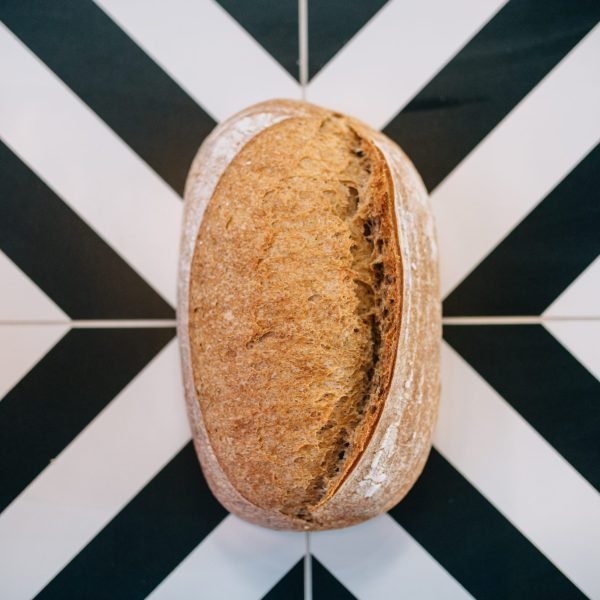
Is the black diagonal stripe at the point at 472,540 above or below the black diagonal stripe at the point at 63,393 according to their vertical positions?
above

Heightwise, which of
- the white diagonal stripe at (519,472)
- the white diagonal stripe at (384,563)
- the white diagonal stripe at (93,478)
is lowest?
the white diagonal stripe at (93,478)

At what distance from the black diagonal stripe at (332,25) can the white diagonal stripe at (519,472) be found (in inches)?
24.7

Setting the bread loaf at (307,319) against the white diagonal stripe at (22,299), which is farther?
the white diagonal stripe at (22,299)

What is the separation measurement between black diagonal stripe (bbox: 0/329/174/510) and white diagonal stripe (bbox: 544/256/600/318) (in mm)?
761

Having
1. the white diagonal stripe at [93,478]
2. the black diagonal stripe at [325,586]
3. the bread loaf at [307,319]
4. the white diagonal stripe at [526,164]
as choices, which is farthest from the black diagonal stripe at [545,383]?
the white diagonal stripe at [93,478]

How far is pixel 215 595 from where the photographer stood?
0.98 meters

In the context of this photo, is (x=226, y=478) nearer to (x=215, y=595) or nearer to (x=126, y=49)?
(x=215, y=595)

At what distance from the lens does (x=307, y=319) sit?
0.71m

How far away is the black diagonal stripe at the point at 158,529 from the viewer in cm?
98

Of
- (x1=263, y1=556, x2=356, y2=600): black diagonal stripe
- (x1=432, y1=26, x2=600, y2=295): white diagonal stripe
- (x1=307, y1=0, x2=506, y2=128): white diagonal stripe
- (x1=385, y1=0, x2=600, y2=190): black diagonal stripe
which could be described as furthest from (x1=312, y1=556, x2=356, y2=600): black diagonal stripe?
(x1=307, y1=0, x2=506, y2=128): white diagonal stripe

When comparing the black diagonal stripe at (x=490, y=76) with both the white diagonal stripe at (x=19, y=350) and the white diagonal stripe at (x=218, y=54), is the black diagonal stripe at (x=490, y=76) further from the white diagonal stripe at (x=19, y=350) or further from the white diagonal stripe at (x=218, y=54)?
the white diagonal stripe at (x=19, y=350)

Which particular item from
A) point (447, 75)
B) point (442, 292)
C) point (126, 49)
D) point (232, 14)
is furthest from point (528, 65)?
point (126, 49)

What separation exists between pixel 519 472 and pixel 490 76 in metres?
0.77

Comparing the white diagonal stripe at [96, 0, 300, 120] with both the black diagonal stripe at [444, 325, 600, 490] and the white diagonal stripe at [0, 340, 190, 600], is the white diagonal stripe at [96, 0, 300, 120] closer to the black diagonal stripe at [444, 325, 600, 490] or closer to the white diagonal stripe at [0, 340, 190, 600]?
the white diagonal stripe at [0, 340, 190, 600]
